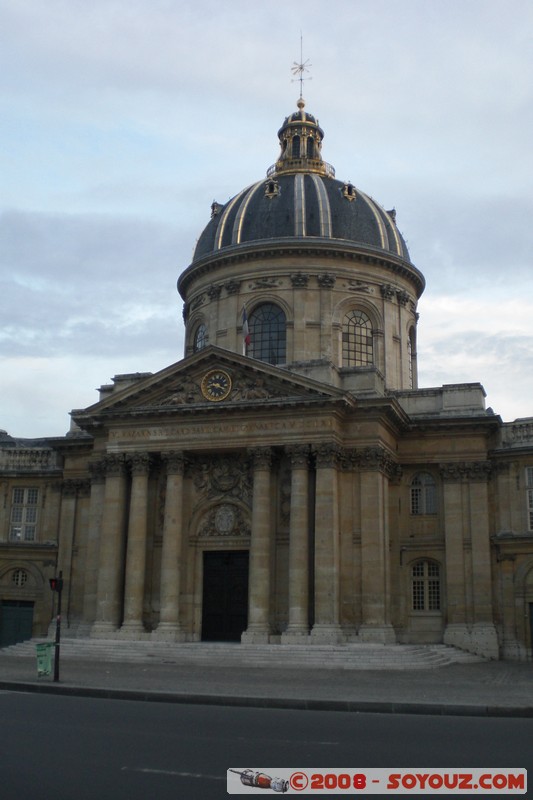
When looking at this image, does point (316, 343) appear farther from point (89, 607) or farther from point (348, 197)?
point (89, 607)

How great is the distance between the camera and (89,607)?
140 ft

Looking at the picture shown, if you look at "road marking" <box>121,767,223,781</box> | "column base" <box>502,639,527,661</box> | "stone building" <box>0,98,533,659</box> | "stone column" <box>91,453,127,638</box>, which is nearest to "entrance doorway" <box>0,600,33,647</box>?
"stone building" <box>0,98,533,659</box>

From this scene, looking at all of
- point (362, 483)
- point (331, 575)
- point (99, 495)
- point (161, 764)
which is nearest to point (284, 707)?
point (161, 764)

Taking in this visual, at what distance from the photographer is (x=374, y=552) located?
126ft

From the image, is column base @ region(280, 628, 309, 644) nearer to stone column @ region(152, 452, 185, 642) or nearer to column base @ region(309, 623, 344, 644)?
column base @ region(309, 623, 344, 644)

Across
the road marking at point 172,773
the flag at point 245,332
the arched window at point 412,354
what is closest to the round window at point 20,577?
the flag at point 245,332

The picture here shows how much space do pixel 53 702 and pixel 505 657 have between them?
25113 millimetres

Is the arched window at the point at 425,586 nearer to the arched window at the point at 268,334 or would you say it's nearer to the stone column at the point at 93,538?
the arched window at the point at 268,334

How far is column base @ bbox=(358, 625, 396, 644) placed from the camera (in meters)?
37.0

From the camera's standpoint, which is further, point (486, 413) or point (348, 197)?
point (348, 197)

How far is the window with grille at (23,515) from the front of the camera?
49.5m

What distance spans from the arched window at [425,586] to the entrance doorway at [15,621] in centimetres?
2003

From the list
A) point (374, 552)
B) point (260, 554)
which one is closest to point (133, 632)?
point (260, 554)

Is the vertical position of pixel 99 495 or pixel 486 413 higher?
pixel 486 413
